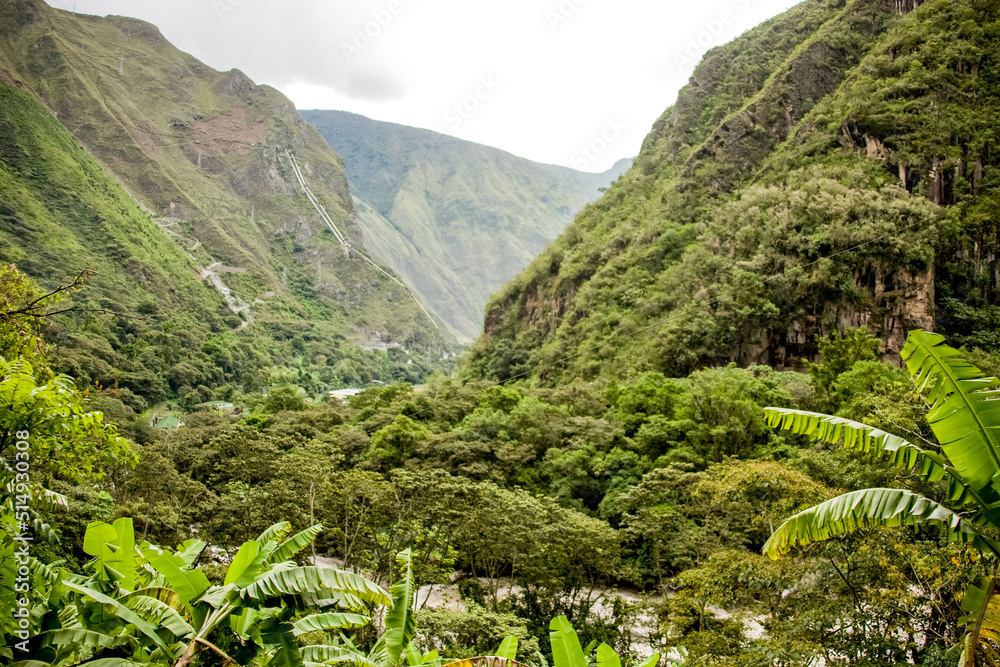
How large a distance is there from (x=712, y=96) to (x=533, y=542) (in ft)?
179

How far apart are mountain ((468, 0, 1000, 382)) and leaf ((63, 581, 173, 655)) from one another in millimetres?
27822

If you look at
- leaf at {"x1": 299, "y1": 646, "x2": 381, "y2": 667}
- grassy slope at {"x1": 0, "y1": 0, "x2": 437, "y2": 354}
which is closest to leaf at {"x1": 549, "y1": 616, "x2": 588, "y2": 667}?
leaf at {"x1": 299, "y1": 646, "x2": 381, "y2": 667}

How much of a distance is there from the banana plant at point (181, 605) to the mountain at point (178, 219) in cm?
3940

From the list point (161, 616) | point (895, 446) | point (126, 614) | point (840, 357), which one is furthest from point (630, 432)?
point (126, 614)

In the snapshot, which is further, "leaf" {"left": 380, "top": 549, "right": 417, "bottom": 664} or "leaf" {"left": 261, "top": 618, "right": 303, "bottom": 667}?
"leaf" {"left": 380, "top": 549, "right": 417, "bottom": 664}

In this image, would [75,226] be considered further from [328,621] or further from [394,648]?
[394,648]

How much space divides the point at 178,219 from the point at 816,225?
97.4 m

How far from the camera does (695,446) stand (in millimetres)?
19234

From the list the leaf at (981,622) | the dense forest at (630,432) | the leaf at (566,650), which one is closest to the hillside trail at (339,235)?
the dense forest at (630,432)

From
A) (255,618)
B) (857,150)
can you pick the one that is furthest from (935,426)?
(857,150)

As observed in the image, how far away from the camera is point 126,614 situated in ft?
14.2

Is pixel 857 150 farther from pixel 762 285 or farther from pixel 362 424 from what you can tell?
pixel 362 424

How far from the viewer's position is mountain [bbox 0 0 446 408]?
63094 mm

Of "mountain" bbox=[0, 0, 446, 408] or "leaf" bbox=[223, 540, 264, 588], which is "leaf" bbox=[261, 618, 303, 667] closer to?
"leaf" bbox=[223, 540, 264, 588]
